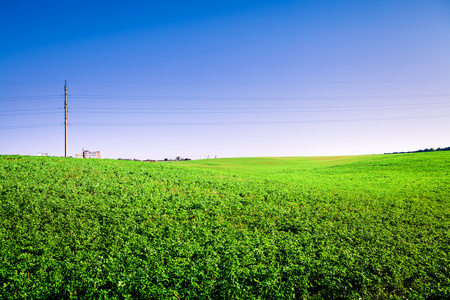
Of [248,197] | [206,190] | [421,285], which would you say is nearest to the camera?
[421,285]

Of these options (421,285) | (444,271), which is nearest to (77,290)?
(421,285)

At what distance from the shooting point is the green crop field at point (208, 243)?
7109 millimetres

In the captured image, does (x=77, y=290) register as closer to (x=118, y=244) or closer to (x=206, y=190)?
(x=118, y=244)

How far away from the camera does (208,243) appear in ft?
33.3

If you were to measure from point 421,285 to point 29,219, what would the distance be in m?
17.0

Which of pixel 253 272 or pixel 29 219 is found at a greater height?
pixel 29 219

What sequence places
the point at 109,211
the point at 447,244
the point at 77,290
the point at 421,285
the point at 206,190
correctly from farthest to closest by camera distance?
the point at 206,190 → the point at 109,211 → the point at 447,244 → the point at 421,285 → the point at 77,290

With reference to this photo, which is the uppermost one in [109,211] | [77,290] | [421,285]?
[109,211]

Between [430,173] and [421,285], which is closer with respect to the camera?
[421,285]

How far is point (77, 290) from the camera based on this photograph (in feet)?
22.1

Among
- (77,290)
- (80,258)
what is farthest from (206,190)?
(77,290)

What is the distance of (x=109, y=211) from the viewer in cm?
1307

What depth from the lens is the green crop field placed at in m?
7.11

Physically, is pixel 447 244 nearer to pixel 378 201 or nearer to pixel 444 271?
pixel 444 271
